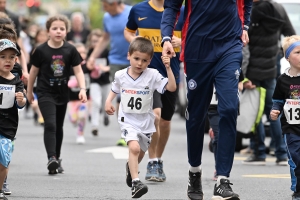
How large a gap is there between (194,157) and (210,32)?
1126 mm

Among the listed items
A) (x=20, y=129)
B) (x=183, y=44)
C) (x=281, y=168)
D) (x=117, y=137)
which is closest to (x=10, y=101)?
(x=183, y=44)

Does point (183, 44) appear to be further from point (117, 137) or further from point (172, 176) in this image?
point (117, 137)

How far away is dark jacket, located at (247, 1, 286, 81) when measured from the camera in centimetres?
1201

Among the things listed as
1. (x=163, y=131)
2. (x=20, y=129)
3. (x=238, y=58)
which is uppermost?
(x=238, y=58)

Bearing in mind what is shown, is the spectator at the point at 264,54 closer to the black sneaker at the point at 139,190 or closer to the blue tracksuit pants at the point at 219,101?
the blue tracksuit pants at the point at 219,101

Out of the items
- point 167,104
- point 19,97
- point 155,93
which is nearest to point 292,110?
point 155,93

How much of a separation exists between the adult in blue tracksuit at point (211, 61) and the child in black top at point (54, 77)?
273cm

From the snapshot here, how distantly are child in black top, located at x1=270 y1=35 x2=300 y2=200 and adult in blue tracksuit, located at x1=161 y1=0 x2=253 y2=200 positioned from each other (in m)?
0.57

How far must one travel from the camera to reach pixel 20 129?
18.3 metres

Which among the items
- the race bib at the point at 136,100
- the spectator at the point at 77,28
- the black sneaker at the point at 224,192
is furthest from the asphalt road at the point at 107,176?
the spectator at the point at 77,28

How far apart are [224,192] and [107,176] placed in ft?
10.0

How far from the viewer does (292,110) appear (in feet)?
27.6

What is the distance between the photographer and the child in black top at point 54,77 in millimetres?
10734

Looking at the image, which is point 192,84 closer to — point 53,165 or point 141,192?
point 141,192
